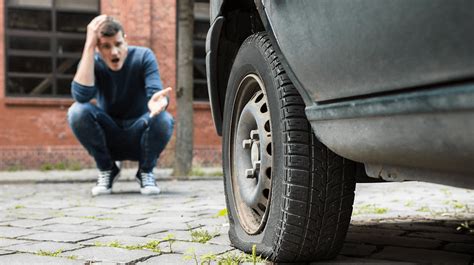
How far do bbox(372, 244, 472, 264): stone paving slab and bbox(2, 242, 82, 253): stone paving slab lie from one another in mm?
1310

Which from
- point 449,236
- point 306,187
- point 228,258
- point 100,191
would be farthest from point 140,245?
point 100,191

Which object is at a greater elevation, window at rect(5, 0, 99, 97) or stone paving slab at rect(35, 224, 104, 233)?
window at rect(5, 0, 99, 97)

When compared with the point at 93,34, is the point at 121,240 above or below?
below

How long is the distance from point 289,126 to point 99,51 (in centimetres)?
399

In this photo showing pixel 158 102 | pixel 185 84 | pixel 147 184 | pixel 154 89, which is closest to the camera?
pixel 158 102

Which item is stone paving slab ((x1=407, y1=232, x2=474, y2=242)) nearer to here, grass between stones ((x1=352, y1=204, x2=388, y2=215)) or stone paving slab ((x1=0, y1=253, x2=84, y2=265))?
grass between stones ((x1=352, y1=204, x2=388, y2=215))

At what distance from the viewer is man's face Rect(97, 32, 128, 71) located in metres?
5.76

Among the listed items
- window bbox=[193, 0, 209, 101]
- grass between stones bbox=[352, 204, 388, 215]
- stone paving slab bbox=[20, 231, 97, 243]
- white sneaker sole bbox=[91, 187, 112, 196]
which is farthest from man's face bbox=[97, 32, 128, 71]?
window bbox=[193, 0, 209, 101]

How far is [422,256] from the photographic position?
2600 millimetres

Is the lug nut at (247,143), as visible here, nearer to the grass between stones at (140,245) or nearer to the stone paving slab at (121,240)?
the grass between stones at (140,245)

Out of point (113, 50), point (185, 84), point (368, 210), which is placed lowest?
point (368, 210)

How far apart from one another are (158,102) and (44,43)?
28.4ft

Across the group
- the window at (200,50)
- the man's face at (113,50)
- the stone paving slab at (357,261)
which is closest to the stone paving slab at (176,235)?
the stone paving slab at (357,261)

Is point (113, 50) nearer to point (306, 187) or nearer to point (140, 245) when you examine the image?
point (140, 245)
